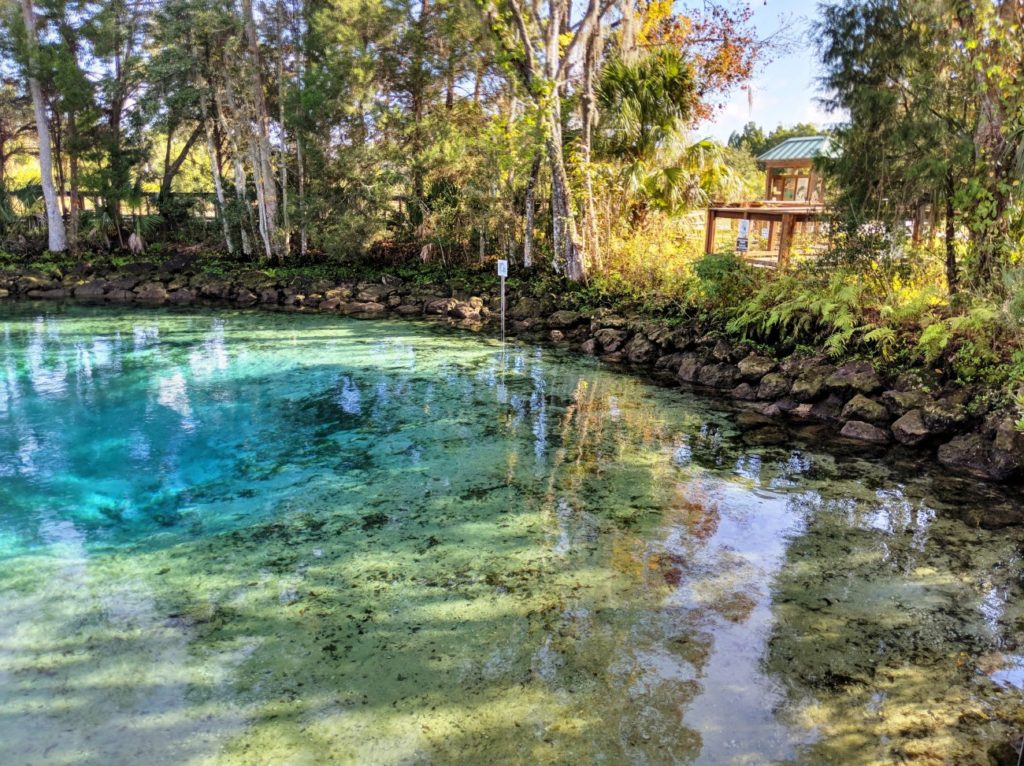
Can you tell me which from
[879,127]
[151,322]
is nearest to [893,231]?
[879,127]

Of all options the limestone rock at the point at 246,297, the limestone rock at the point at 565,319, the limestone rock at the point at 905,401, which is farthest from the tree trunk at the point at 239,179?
the limestone rock at the point at 905,401

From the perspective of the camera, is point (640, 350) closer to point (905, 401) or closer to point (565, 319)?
point (565, 319)

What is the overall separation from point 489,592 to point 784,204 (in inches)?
430

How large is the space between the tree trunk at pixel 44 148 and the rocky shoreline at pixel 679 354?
200 cm

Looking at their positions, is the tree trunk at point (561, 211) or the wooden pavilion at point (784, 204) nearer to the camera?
the wooden pavilion at point (784, 204)

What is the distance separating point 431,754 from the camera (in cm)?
331

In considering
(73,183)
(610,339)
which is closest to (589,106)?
(610,339)

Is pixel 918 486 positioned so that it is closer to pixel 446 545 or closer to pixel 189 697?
pixel 446 545

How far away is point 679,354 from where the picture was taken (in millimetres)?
10602

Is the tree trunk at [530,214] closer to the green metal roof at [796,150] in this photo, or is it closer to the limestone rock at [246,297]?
the green metal roof at [796,150]

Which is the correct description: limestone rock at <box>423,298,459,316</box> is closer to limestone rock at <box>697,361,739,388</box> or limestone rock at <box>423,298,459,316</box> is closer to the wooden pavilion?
the wooden pavilion

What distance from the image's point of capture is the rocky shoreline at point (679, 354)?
283 inches

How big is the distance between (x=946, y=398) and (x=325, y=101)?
12604 millimetres

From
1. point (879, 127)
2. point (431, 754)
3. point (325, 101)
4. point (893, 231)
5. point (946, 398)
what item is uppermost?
point (325, 101)
